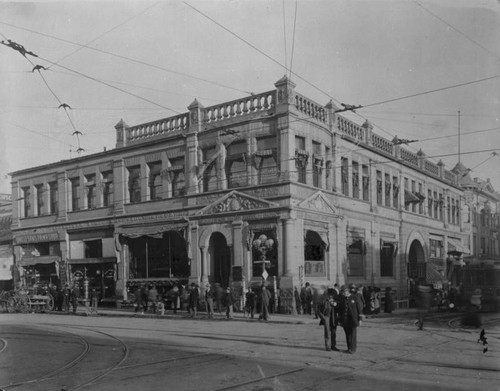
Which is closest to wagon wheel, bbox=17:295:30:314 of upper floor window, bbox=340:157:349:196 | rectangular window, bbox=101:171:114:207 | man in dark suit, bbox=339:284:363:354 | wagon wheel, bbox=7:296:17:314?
wagon wheel, bbox=7:296:17:314

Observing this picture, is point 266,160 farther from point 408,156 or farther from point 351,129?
point 408,156

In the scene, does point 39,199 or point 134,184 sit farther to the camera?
point 39,199

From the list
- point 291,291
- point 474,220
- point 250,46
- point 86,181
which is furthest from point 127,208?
point 474,220

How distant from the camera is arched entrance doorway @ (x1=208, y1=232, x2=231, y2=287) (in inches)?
1118

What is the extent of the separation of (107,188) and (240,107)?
11.2 m

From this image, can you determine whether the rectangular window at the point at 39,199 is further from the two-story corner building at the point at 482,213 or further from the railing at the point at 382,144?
the two-story corner building at the point at 482,213

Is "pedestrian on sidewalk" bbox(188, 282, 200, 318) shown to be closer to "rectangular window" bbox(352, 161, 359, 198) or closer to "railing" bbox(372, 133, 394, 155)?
"rectangular window" bbox(352, 161, 359, 198)

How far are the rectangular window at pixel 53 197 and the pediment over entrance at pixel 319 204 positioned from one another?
18872 millimetres

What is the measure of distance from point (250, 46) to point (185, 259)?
14611mm

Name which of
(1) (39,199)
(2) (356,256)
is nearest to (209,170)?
(2) (356,256)

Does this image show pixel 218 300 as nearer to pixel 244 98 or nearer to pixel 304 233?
pixel 304 233

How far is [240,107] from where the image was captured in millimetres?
27641

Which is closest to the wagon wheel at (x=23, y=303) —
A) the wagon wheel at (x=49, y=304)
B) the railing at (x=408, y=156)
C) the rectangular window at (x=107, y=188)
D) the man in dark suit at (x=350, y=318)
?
the wagon wheel at (x=49, y=304)

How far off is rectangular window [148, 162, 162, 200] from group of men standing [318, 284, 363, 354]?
18.7 m
